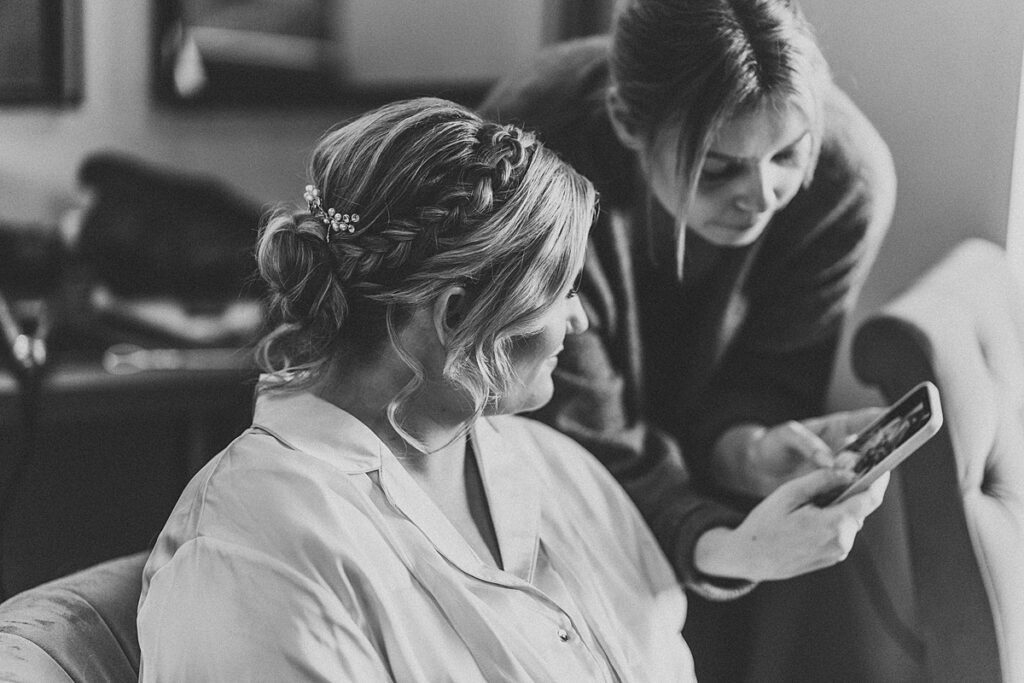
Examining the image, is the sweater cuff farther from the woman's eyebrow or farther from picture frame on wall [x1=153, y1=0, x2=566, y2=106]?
picture frame on wall [x1=153, y1=0, x2=566, y2=106]

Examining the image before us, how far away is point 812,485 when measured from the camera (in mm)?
1266

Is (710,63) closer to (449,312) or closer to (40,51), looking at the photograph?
(449,312)

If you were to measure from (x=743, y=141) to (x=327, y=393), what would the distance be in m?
0.56

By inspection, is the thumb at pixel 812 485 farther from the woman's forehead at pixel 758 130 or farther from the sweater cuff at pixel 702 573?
the woman's forehead at pixel 758 130

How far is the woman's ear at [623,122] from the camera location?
1369mm

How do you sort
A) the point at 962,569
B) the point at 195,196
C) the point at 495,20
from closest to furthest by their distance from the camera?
the point at 962,569
the point at 195,196
the point at 495,20

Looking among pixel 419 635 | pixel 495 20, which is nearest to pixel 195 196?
pixel 495 20

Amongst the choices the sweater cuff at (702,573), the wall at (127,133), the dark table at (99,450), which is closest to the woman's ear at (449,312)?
the sweater cuff at (702,573)

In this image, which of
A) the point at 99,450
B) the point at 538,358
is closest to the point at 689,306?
the point at 538,358

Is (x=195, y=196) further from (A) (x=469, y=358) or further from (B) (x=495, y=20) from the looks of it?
(A) (x=469, y=358)

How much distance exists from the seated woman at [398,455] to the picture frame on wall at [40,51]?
4.87 feet

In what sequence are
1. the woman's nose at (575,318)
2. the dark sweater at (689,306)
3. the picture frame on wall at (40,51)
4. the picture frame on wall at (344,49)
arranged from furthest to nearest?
the picture frame on wall at (344,49) < the picture frame on wall at (40,51) < the dark sweater at (689,306) < the woman's nose at (575,318)

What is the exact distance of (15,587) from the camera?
1891 millimetres

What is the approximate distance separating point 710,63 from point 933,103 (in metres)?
0.57
